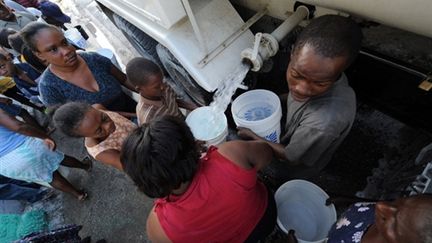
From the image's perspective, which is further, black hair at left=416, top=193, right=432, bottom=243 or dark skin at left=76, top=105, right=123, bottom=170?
dark skin at left=76, top=105, right=123, bottom=170

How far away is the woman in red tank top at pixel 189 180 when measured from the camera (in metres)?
1.24

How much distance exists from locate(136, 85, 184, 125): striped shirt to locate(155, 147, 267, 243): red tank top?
77cm

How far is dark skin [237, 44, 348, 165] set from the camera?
1360mm

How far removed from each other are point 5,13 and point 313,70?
444 cm

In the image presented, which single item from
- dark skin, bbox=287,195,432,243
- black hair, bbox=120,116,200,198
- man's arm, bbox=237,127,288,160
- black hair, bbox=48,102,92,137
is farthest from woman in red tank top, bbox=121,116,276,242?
black hair, bbox=48,102,92,137

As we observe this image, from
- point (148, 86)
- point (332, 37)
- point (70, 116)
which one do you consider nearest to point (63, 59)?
point (70, 116)

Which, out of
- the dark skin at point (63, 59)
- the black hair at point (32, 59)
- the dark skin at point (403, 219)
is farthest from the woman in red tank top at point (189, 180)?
the black hair at point (32, 59)

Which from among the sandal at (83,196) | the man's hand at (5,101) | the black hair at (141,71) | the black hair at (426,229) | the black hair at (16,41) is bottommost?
the sandal at (83,196)

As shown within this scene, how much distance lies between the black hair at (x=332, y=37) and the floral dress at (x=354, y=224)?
27.8 inches

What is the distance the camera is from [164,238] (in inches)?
55.3

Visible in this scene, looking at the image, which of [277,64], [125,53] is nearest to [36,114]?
[125,53]

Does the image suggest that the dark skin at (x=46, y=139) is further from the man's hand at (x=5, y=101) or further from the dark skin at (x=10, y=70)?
the dark skin at (x=10, y=70)

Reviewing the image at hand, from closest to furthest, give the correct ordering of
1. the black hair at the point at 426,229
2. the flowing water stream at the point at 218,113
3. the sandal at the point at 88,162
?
the black hair at the point at 426,229 → the flowing water stream at the point at 218,113 → the sandal at the point at 88,162

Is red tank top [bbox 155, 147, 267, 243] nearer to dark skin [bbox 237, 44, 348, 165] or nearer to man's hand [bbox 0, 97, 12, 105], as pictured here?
dark skin [bbox 237, 44, 348, 165]
